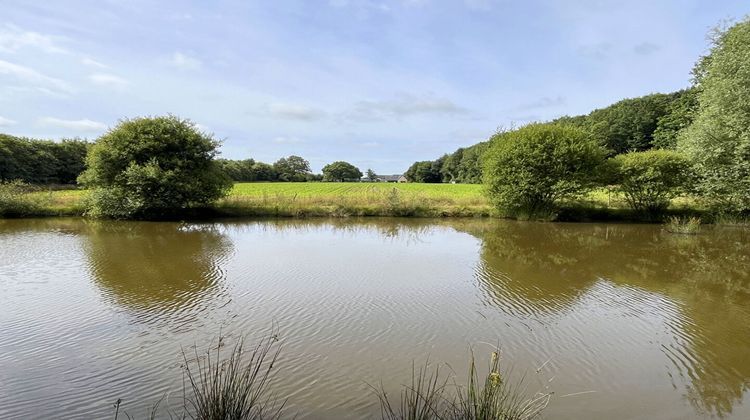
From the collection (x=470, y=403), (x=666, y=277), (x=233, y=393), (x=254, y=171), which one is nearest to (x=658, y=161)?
(x=666, y=277)

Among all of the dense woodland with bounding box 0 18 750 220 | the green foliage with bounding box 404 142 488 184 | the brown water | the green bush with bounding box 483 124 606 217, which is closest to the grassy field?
the dense woodland with bounding box 0 18 750 220

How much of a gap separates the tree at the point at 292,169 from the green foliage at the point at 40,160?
4395cm

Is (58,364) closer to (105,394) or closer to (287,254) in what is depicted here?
(105,394)

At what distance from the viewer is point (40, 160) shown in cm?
4738

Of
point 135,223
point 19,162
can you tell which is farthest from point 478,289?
point 19,162

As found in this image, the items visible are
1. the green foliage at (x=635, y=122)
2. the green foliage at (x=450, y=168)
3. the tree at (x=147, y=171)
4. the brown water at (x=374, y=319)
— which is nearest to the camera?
the brown water at (x=374, y=319)

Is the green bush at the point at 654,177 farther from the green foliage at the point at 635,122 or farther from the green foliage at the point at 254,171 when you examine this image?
the green foliage at the point at 254,171

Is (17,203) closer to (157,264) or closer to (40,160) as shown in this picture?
(157,264)

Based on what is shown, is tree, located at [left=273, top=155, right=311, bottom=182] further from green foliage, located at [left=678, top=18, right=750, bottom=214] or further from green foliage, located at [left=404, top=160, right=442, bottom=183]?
green foliage, located at [left=678, top=18, right=750, bottom=214]

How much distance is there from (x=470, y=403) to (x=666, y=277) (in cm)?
966

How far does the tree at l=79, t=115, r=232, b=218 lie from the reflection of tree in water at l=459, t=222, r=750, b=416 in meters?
15.2

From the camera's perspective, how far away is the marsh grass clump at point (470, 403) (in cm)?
329

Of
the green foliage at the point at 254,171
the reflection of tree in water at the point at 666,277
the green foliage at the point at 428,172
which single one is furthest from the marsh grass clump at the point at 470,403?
the green foliage at the point at 428,172

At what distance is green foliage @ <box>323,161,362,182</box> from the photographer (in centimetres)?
12316
